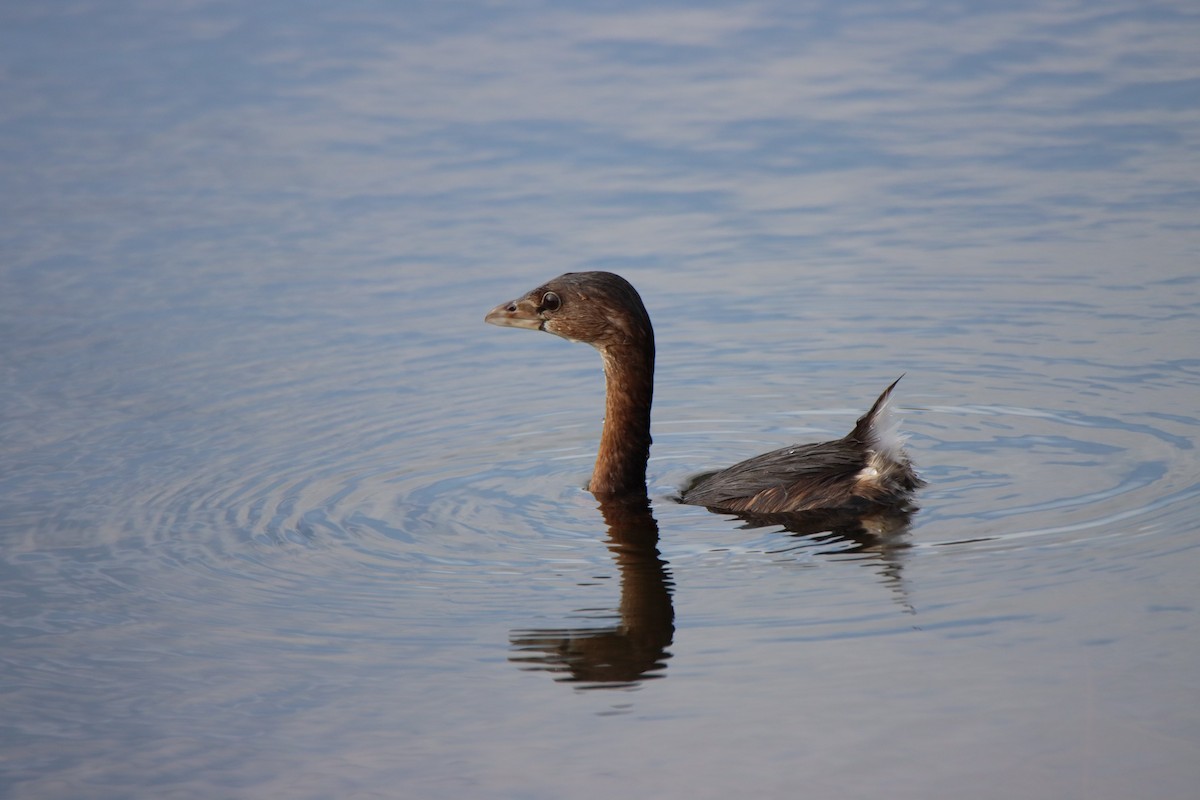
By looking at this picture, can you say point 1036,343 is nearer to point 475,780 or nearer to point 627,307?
point 627,307

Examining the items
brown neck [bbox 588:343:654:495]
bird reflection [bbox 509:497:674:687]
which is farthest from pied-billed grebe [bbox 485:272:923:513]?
bird reflection [bbox 509:497:674:687]

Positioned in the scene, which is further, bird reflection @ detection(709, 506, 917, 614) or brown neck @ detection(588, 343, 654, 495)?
brown neck @ detection(588, 343, 654, 495)

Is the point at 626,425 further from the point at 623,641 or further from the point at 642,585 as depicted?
the point at 623,641

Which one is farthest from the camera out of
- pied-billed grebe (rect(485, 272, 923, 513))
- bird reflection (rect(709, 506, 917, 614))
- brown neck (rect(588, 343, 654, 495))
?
brown neck (rect(588, 343, 654, 495))

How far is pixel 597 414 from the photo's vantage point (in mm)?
9898

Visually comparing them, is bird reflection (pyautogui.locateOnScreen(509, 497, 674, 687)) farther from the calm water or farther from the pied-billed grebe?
the pied-billed grebe

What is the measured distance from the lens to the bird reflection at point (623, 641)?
20.6 feet

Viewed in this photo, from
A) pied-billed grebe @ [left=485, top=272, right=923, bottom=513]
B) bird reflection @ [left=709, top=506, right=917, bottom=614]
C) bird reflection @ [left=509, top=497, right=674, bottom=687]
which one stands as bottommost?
bird reflection @ [left=509, top=497, right=674, bottom=687]

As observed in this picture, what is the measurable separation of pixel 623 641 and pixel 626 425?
2267 millimetres

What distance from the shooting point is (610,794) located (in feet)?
17.5

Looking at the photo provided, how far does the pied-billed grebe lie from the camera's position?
8039mm

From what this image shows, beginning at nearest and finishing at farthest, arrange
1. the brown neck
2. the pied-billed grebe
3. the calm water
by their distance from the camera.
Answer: the calm water
the pied-billed grebe
the brown neck

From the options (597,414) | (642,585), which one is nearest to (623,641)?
(642,585)

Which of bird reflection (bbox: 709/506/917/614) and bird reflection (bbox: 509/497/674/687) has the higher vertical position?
bird reflection (bbox: 709/506/917/614)
